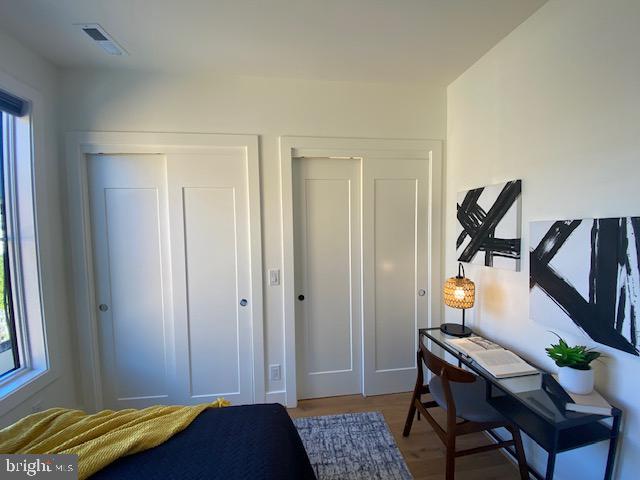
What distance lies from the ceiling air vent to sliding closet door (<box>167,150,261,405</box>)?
677mm

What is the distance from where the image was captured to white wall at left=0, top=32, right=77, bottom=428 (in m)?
1.73

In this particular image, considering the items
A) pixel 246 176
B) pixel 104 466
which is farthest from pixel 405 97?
pixel 104 466

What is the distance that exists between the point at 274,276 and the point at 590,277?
1.85 meters

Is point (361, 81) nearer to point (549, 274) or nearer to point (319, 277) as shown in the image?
point (319, 277)

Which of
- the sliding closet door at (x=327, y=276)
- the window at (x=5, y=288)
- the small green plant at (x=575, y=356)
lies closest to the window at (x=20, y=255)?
the window at (x=5, y=288)

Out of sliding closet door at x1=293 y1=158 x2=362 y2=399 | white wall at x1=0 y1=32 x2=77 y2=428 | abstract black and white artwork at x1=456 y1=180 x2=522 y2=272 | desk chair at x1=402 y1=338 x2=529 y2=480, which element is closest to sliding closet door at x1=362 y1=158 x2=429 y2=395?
sliding closet door at x1=293 y1=158 x2=362 y2=399

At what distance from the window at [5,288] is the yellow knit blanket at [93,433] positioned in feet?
2.62

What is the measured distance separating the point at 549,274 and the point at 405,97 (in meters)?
1.65

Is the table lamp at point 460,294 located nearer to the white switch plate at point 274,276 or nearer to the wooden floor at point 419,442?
the wooden floor at point 419,442

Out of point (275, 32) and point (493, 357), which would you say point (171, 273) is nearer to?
point (275, 32)

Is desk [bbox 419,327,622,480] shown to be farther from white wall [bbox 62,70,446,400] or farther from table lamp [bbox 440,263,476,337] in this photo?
white wall [bbox 62,70,446,400]

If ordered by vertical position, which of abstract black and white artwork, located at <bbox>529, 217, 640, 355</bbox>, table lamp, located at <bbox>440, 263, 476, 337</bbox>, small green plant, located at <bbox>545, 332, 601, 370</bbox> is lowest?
small green plant, located at <bbox>545, 332, 601, 370</bbox>

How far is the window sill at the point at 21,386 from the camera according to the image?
1.51 meters

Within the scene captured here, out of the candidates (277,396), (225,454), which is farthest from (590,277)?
(277,396)
